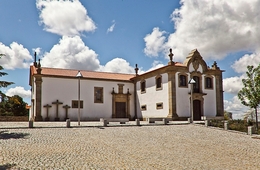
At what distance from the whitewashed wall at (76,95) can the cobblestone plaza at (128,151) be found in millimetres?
11414

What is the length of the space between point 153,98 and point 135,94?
12.8 ft

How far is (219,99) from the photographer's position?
26.8 meters

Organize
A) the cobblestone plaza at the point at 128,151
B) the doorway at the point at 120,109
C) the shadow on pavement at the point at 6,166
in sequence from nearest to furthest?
the shadow on pavement at the point at 6,166 → the cobblestone plaza at the point at 128,151 → the doorway at the point at 120,109

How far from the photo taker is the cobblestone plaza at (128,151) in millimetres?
8297

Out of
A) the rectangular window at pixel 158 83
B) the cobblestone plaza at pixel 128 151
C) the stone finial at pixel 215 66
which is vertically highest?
the stone finial at pixel 215 66

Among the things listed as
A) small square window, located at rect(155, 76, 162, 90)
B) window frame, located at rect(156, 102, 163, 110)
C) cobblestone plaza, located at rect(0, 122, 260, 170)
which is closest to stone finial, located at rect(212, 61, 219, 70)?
small square window, located at rect(155, 76, 162, 90)

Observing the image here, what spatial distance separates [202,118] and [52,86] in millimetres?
14724

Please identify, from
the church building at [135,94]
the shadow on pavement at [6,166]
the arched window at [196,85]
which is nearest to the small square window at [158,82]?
the church building at [135,94]

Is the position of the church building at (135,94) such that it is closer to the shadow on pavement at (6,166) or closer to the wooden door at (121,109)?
the wooden door at (121,109)

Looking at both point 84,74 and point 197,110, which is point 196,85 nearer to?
point 197,110

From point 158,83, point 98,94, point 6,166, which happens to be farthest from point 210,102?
point 6,166

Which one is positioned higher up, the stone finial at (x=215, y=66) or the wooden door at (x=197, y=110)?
the stone finial at (x=215, y=66)

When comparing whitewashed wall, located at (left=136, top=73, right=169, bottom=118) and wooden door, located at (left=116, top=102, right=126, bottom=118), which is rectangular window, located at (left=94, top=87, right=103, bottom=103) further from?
whitewashed wall, located at (left=136, top=73, right=169, bottom=118)

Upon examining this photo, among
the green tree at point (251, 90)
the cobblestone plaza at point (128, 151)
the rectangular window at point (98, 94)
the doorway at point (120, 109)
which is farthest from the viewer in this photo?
the doorway at point (120, 109)
